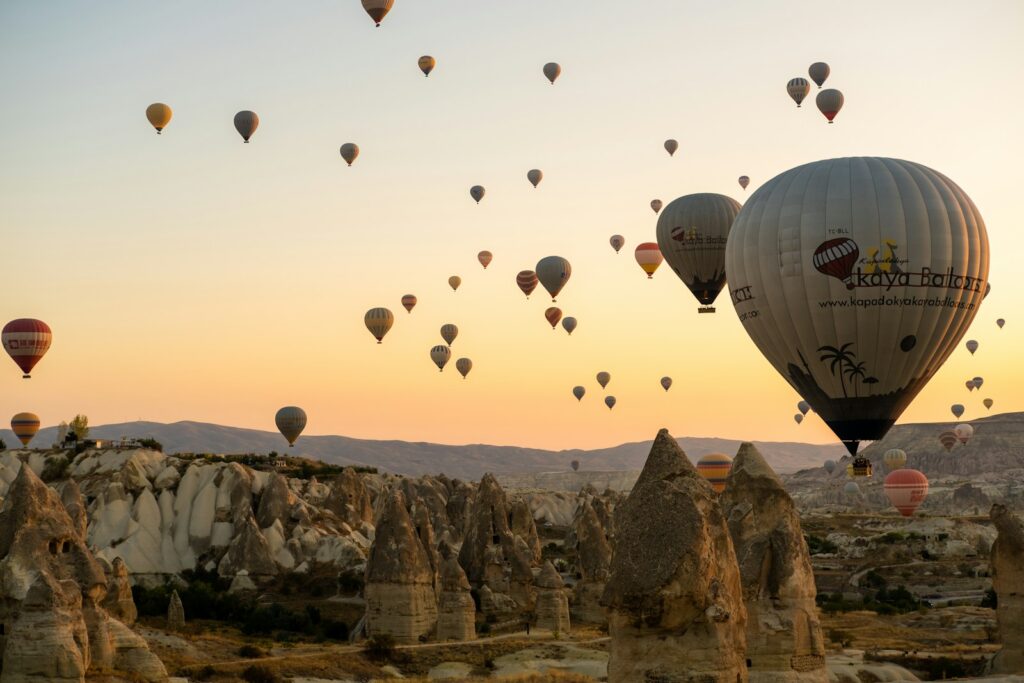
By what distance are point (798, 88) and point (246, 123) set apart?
28.3 meters

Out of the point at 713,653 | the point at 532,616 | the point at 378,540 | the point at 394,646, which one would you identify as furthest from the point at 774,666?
the point at 532,616

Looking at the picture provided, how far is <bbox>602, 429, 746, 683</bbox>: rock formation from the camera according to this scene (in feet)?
68.1

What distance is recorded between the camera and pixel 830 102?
215 ft

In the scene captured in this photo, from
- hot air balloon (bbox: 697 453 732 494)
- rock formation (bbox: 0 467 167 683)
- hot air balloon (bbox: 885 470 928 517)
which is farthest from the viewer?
hot air balloon (bbox: 885 470 928 517)

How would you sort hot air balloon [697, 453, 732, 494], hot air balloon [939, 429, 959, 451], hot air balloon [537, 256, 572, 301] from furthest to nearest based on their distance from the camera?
hot air balloon [939, 429, 959, 451] < hot air balloon [697, 453, 732, 494] < hot air balloon [537, 256, 572, 301]

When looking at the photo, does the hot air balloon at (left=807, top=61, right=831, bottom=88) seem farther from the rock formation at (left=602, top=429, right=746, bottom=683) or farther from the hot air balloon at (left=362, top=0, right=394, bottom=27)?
the rock formation at (left=602, top=429, right=746, bottom=683)

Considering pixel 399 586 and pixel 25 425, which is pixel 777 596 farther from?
pixel 25 425

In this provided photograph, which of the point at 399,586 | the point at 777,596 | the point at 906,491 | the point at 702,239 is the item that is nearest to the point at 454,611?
the point at 399,586

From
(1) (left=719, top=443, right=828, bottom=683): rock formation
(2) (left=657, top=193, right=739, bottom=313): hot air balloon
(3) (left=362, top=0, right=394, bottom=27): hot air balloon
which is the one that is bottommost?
(1) (left=719, top=443, right=828, bottom=683): rock formation

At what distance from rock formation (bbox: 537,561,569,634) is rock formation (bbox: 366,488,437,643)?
5.42m

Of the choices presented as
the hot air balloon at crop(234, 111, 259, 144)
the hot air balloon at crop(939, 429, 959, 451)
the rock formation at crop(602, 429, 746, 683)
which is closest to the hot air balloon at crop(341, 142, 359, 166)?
the hot air balloon at crop(234, 111, 259, 144)

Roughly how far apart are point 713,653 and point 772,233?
26784 millimetres

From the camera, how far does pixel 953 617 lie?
63594 millimetres


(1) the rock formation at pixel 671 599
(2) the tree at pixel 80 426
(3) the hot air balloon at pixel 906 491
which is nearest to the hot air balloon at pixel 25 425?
(2) the tree at pixel 80 426
